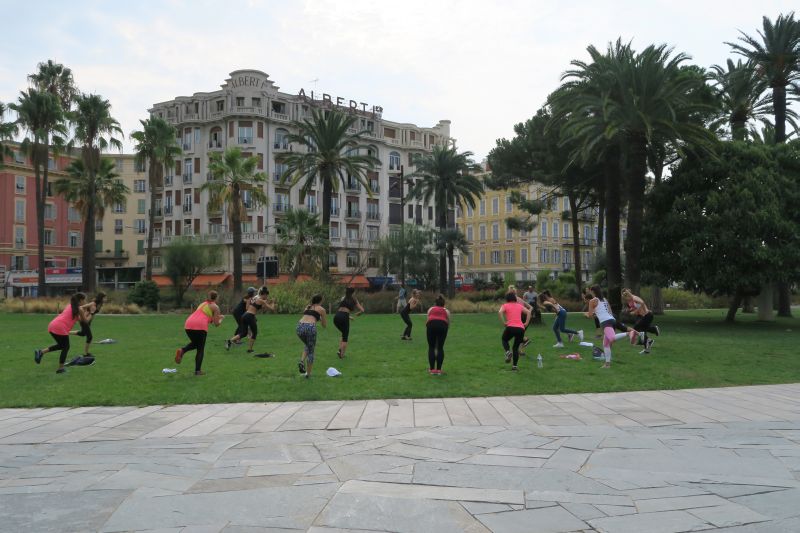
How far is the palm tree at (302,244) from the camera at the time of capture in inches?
1539

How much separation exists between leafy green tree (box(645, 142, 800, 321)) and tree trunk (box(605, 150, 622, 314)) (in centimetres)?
146

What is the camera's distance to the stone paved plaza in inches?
180

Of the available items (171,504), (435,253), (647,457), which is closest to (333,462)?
(171,504)

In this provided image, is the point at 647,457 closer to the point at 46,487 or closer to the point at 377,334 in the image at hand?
the point at 46,487

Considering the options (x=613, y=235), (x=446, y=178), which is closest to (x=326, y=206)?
(x=446, y=178)

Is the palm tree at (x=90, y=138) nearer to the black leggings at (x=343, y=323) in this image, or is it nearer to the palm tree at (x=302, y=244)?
the palm tree at (x=302, y=244)

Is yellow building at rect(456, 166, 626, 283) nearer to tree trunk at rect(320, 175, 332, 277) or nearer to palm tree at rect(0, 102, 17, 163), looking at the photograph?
tree trunk at rect(320, 175, 332, 277)

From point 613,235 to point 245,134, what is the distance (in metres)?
41.0

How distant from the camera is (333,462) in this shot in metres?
6.20

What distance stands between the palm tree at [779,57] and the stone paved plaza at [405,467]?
27.1 meters

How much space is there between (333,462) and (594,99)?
2303 cm

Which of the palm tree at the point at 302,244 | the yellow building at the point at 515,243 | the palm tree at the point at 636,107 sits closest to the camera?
the palm tree at the point at 636,107

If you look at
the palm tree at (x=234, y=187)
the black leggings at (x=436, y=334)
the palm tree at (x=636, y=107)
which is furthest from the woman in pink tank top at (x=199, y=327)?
the palm tree at (x=234, y=187)

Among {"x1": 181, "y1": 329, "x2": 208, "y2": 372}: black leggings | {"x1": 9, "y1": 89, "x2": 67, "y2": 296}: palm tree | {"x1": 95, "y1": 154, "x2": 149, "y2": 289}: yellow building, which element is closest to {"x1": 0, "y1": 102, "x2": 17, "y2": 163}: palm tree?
{"x1": 9, "y1": 89, "x2": 67, "y2": 296}: palm tree
